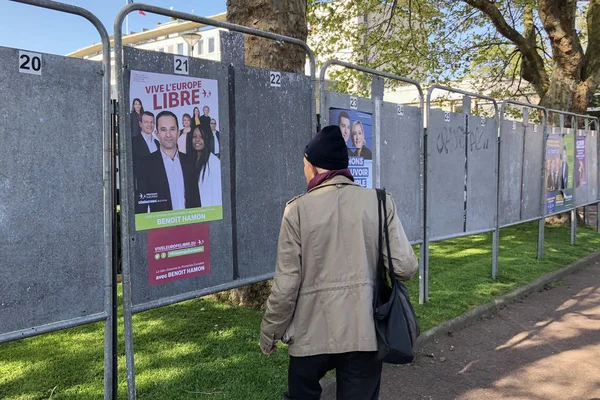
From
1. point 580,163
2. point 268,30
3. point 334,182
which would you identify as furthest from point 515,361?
point 580,163

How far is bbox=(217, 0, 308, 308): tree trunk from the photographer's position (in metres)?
5.58

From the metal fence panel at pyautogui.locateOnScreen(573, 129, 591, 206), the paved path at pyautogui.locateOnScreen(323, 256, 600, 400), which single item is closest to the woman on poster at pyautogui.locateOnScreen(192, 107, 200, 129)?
the paved path at pyautogui.locateOnScreen(323, 256, 600, 400)

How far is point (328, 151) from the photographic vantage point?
2672 millimetres

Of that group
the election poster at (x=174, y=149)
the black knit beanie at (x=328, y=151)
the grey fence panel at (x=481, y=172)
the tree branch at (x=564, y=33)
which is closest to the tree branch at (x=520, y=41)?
the tree branch at (x=564, y=33)

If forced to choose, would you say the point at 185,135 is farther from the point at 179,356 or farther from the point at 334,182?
the point at 179,356

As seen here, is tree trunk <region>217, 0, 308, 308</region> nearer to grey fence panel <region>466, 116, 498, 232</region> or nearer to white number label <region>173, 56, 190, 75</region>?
white number label <region>173, 56, 190, 75</region>

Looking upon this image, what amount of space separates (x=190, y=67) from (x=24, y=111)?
1108mm

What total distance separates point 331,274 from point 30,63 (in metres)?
1.85

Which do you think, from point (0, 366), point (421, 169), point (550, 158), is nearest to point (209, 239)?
point (0, 366)

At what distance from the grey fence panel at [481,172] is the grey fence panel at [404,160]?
1.23m

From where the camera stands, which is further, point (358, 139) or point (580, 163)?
point (580, 163)

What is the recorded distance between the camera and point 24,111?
103 inches

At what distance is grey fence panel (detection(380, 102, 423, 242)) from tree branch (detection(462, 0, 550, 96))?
8.36m

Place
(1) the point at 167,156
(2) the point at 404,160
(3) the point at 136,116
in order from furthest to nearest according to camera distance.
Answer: (2) the point at 404,160
(1) the point at 167,156
(3) the point at 136,116
